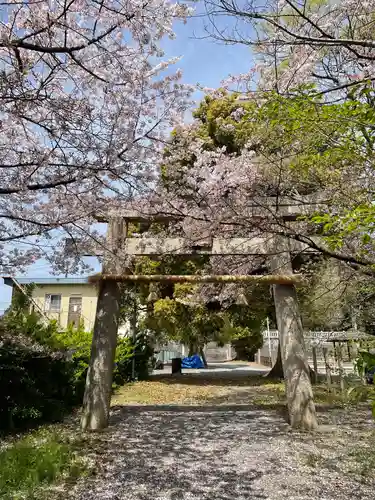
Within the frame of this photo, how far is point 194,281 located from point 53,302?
1866cm

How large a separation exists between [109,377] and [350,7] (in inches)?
226

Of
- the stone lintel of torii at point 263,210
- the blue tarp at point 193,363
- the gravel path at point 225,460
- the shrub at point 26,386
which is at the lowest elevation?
the blue tarp at point 193,363

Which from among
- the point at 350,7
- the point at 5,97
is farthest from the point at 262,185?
the point at 5,97

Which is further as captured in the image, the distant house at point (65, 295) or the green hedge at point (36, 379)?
the distant house at point (65, 295)

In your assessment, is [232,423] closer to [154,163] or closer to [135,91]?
[154,163]

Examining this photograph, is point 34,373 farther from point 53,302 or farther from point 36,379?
point 53,302

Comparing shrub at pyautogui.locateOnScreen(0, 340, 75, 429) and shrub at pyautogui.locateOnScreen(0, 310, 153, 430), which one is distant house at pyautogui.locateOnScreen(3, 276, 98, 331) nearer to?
shrub at pyautogui.locateOnScreen(0, 310, 153, 430)

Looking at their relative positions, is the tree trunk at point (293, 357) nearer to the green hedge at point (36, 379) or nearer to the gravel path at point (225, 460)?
the gravel path at point (225, 460)

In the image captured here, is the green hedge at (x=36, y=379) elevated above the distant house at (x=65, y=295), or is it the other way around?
the distant house at (x=65, y=295)

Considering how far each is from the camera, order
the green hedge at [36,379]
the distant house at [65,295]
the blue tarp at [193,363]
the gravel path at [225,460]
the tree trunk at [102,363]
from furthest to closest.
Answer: the blue tarp at [193,363] → the distant house at [65,295] → the green hedge at [36,379] → the tree trunk at [102,363] → the gravel path at [225,460]

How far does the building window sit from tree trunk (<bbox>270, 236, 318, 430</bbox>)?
19.0m

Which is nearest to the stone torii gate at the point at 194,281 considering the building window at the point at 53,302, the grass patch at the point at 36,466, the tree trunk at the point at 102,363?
the tree trunk at the point at 102,363

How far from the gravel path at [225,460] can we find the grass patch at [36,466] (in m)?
0.29

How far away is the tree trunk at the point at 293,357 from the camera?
18.4 feet
